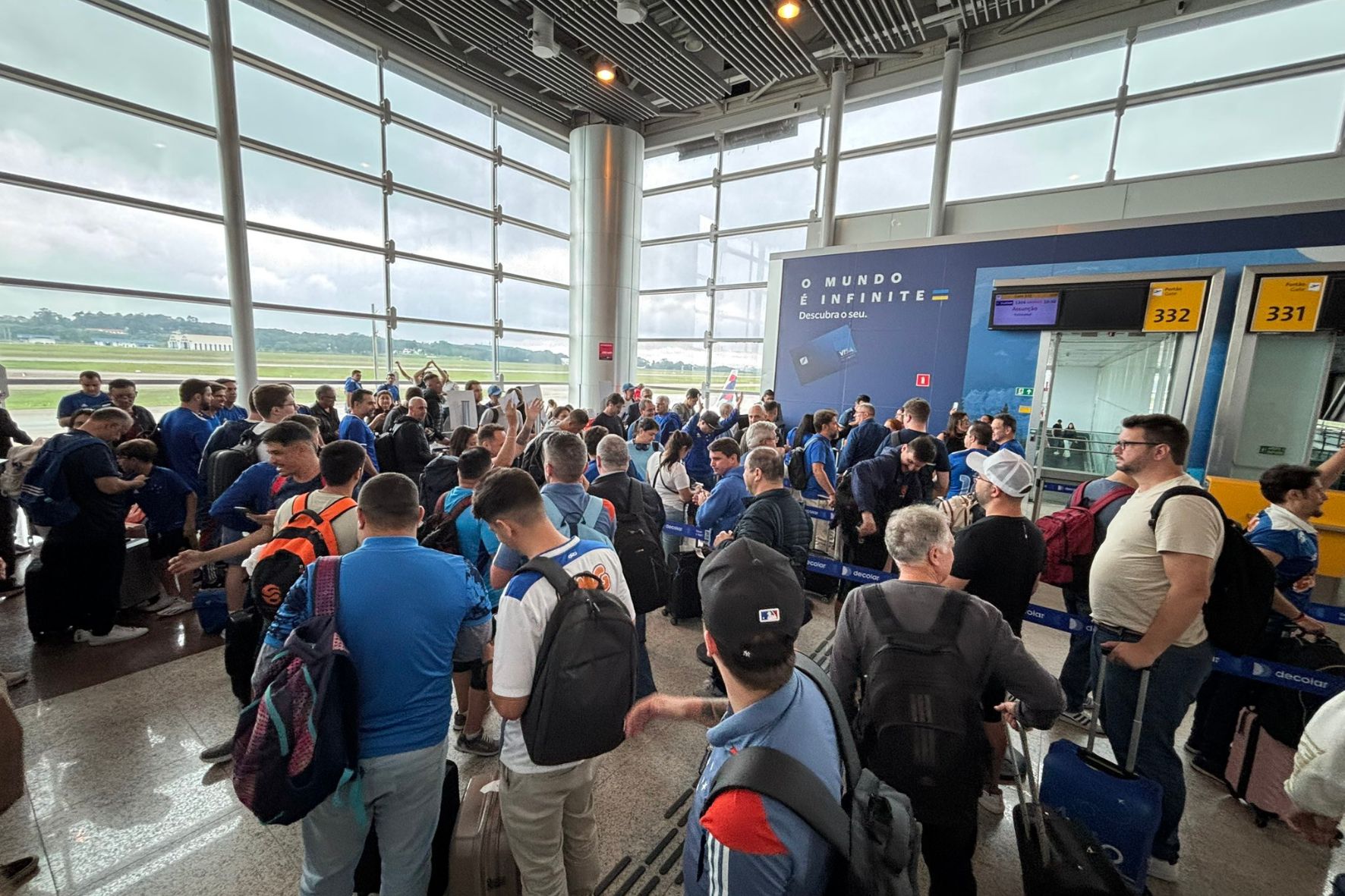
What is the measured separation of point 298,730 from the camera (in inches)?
50.3

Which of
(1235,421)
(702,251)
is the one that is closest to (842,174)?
(702,251)

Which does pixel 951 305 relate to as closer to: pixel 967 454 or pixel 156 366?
pixel 967 454

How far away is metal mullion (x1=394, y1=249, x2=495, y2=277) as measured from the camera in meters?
10.0

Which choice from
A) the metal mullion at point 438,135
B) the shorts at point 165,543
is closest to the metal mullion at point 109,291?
the metal mullion at point 438,135

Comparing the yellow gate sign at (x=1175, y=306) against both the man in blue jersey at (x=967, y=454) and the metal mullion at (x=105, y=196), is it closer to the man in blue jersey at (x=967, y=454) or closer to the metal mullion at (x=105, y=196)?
the man in blue jersey at (x=967, y=454)

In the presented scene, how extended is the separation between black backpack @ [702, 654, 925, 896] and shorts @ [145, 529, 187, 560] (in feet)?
16.6

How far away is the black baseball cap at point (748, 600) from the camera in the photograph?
1.01 m

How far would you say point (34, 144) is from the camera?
648 cm

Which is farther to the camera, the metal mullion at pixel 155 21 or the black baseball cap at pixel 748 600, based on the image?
the metal mullion at pixel 155 21

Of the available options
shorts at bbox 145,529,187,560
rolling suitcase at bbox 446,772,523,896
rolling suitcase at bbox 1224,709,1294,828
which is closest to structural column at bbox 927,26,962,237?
rolling suitcase at bbox 1224,709,1294,828

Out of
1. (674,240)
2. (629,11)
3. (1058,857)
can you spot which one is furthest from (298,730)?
(674,240)

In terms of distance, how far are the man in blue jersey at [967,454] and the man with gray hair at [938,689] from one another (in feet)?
11.1

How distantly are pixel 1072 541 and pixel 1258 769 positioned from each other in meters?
1.24

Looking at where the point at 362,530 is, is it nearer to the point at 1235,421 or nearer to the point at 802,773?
the point at 802,773
